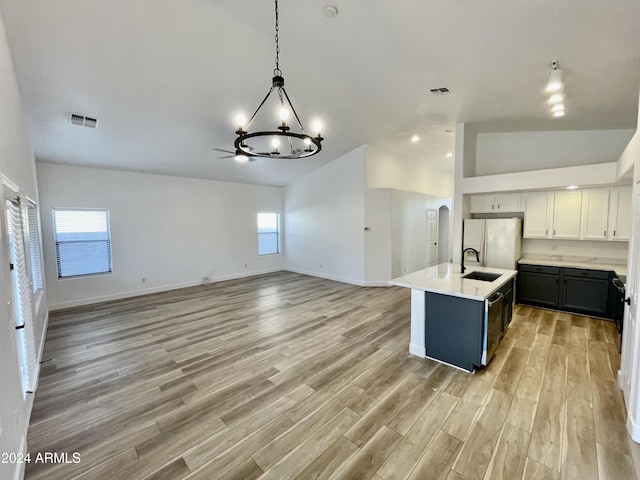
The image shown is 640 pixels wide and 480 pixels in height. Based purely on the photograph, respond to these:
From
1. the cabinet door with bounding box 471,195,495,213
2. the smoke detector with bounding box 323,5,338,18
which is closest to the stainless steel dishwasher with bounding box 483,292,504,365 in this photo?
the cabinet door with bounding box 471,195,495,213

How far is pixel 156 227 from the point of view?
254 inches

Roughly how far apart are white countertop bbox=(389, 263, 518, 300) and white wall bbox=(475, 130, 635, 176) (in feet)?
8.75

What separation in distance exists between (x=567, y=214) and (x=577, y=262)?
88 cm

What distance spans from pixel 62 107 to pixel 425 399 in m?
5.44

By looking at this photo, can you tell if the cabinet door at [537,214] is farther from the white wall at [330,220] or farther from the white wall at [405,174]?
the white wall at [330,220]

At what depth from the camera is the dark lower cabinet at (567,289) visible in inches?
172

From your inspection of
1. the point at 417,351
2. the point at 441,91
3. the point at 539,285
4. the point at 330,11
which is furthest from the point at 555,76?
the point at 539,285

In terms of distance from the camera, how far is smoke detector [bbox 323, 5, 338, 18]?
2.47m

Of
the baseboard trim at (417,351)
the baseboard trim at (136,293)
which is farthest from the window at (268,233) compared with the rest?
the baseboard trim at (417,351)

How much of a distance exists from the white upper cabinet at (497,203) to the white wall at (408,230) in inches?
67.9

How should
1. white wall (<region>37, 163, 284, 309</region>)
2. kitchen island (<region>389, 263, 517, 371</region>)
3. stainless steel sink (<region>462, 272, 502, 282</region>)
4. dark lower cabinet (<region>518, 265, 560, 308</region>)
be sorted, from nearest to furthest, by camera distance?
kitchen island (<region>389, 263, 517, 371</region>) < stainless steel sink (<region>462, 272, 502, 282</region>) < dark lower cabinet (<region>518, 265, 560, 308</region>) < white wall (<region>37, 163, 284, 309</region>)

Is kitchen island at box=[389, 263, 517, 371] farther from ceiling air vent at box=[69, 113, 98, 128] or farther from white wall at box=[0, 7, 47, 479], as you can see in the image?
ceiling air vent at box=[69, 113, 98, 128]

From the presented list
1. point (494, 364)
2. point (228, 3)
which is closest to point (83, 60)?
point (228, 3)

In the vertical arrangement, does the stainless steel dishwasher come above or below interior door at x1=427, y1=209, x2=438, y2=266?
below
